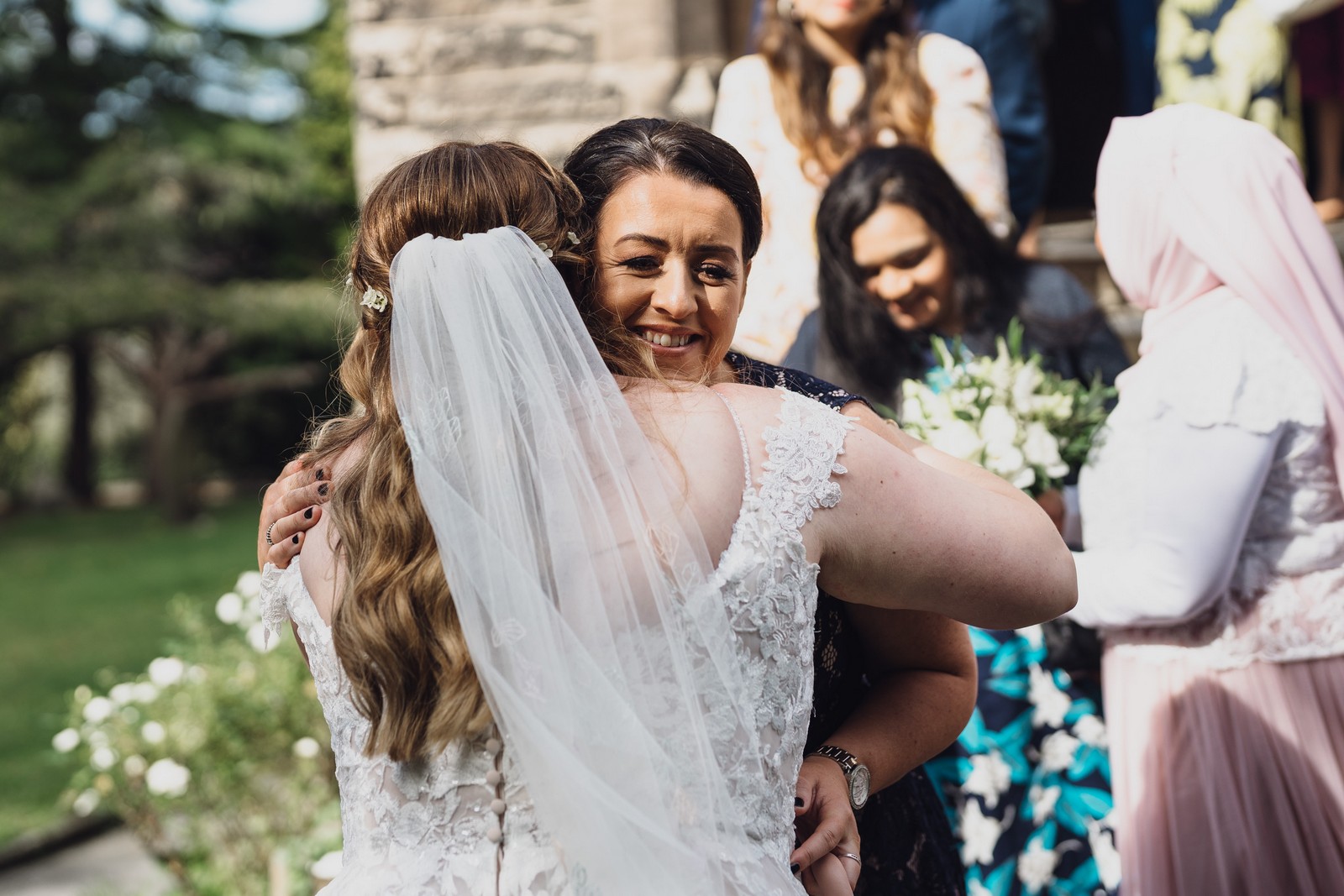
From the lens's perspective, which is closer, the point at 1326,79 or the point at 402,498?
the point at 402,498

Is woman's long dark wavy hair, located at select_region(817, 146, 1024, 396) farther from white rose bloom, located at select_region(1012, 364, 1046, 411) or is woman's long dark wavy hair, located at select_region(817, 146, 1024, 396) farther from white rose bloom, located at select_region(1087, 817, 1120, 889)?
white rose bloom, located at select_region(1087, 817, 1120, 889)

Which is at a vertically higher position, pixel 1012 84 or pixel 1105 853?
pixel 1012 84

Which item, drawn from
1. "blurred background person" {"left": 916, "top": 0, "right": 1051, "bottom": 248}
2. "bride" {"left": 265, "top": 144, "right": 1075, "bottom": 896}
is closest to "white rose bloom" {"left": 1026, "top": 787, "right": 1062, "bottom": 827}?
"bride" {"left": 265, "top": 144, "right": 1075, "bottom": 896}

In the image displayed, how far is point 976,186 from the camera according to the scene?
4.05m

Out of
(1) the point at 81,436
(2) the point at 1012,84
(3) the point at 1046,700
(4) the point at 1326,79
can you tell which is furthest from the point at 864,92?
(1) the point at 81,436

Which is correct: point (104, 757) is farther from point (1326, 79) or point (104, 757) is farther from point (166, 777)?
point (1326, 79)

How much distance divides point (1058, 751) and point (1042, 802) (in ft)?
0.40

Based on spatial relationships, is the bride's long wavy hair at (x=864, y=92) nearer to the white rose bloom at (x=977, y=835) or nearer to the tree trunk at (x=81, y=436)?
the white rose bloom at (x=977, y=835)

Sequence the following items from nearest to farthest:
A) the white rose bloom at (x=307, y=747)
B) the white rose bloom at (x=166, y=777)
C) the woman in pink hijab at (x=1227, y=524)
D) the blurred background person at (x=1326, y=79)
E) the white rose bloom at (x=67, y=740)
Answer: the woman in pink hijab at (x=1227, y=524) → the white rose bloom at (x=166, y=777) → the white rose bloom at (x=307, y=747) → the white rose bloom at (x=67, y=740) → the blurred background person at (x=1326, y=79)

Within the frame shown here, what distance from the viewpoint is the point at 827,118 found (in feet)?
13.7

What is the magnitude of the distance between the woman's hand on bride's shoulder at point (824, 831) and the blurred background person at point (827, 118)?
2.40 m

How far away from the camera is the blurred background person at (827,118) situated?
4.10 metres

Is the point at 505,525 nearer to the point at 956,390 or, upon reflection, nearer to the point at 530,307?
the point at 530,307

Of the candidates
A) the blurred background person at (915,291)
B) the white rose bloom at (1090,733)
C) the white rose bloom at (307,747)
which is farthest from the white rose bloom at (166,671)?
the white rose bloom at (1090,733)
